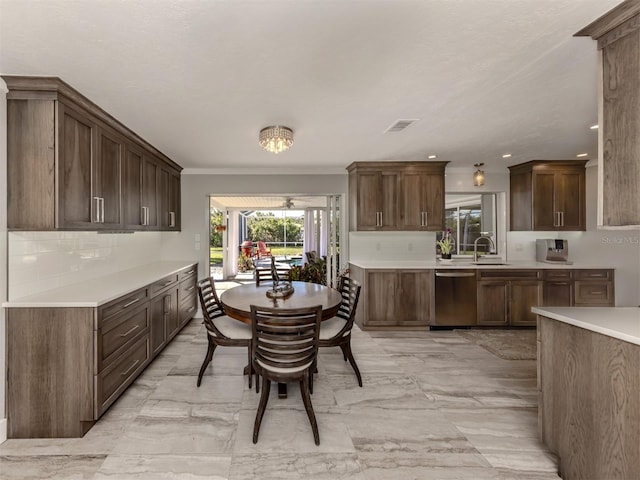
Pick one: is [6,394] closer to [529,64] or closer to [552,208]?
[529,64]

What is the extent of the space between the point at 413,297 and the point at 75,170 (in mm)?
3886

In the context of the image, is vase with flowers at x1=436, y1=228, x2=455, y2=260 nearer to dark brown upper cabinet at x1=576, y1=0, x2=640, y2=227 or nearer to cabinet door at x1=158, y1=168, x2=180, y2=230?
dark brown upper cabinet at x1=576, y1=0, x2=640, y2=227

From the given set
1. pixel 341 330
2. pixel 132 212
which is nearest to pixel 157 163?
pixel 132 212

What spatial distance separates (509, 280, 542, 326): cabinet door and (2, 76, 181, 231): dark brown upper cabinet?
4.83 metres

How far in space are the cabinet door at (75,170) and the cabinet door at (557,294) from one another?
208 inches

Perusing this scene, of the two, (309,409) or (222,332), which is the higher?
(222,332)

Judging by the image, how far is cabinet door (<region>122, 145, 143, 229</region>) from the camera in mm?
3113

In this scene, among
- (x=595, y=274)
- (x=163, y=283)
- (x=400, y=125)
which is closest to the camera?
(x=400, y=125)

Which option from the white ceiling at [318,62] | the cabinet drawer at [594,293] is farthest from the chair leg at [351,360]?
the cabinet drawer at [594,293]

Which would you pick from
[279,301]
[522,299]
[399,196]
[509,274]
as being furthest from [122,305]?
[522,299]

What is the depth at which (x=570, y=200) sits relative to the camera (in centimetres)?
459

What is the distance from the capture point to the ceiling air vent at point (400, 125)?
2.85m

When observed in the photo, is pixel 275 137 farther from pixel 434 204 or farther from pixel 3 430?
pixel 3 430

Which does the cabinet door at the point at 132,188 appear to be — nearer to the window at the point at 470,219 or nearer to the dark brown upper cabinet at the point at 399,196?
the dark brown upper cabinet at the point at 399,196
